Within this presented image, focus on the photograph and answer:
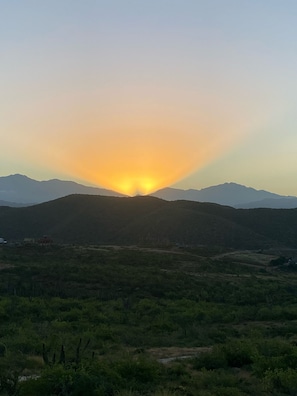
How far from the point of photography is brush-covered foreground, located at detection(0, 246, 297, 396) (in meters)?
10.6

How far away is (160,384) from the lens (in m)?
11.0

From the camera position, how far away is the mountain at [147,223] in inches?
3511

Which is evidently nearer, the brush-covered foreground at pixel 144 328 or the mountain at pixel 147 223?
the brush-covered foreground at pixel 144 328

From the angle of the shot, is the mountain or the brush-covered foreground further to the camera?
the mountain

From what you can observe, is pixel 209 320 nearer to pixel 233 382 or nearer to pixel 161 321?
pixel 161 321

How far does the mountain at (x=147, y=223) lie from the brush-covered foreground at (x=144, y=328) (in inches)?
1385

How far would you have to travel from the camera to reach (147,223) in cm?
9806

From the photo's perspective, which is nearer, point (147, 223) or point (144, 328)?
point (144, 328)

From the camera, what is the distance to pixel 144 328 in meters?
21.0

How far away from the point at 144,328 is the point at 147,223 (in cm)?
7702

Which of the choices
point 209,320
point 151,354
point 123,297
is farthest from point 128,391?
point 123,297

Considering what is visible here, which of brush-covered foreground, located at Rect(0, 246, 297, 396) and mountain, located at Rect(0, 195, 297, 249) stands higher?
mountain, located at Rect(0, 195, 297, 249)

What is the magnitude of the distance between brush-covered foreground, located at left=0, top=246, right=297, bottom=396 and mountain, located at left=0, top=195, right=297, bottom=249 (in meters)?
35.2

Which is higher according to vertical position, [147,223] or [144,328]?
[147,223]
